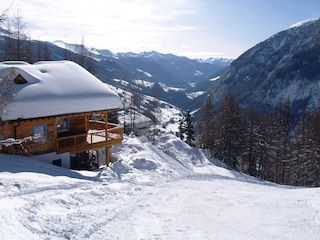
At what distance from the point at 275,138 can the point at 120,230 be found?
38.2 m

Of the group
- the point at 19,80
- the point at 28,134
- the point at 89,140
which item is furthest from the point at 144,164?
the point at 19,80

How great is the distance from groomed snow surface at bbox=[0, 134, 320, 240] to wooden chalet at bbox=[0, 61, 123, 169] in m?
2.06

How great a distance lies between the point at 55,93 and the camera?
22.6 meters

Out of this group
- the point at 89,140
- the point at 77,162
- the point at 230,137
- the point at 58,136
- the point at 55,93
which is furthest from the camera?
the point at 230,137

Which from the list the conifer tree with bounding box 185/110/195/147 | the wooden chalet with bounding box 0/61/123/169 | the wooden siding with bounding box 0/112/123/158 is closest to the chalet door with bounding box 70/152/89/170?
the wooden chalet with bounding box 0/61/123/169

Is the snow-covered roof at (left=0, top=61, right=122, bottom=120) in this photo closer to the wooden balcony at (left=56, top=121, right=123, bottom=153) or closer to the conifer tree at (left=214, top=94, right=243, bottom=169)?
the wooden balcony at (left=56, top=121, right=123, bottom=153)

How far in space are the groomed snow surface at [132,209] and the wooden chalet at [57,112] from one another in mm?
2055

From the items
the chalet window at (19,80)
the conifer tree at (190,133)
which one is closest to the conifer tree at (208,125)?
the conifer tree at (190,133)

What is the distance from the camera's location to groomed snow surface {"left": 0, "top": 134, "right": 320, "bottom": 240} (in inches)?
424

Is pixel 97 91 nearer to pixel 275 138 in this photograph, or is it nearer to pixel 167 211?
pixel 167 211

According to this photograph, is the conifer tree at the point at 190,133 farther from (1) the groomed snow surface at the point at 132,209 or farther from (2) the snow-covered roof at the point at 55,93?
(1) the groomed snow surface at the point at 132,209

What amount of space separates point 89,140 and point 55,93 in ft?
14.2

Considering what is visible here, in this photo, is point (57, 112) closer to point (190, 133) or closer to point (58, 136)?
point (58, 136)

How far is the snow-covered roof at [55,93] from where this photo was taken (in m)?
20.8
